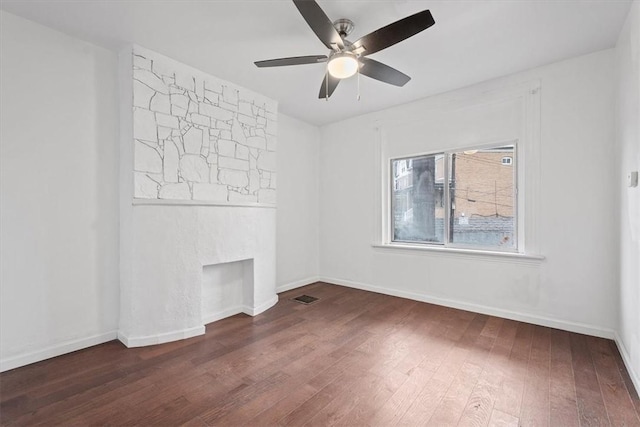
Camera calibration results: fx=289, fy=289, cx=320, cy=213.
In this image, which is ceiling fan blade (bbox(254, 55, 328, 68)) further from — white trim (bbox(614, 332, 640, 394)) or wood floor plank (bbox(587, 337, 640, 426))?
white trim (bbox(614, 332, 640, 394))

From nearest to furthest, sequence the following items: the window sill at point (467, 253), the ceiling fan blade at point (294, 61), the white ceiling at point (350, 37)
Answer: the white ceiling at point (350, 37) < the ceiling fan blade at point (294, 61) < the window sill at point (467, 253)

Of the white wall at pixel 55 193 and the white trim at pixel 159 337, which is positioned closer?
the white wall at pixel 55 193

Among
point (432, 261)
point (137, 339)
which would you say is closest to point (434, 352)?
point (432, 261)

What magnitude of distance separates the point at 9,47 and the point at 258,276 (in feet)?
10.1

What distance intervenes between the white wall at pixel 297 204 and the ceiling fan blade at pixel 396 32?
8.42 feet

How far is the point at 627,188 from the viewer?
237 centimetres

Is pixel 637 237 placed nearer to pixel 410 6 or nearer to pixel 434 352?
pixel 434 352

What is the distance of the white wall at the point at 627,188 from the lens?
2.10 meters

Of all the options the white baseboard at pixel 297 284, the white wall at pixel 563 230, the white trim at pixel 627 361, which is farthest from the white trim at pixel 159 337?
the white trim at pixel 627 361

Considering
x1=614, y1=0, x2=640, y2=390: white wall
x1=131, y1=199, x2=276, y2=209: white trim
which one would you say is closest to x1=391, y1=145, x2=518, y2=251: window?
x1=614, y1=0, x2=640, y2=390: white wall

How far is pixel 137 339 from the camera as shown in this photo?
2715mm

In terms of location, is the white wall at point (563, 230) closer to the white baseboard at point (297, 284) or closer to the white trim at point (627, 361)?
the white trim at point (627, 361)

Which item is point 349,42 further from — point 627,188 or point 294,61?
point 627,188

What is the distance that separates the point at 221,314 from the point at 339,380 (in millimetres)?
1823
